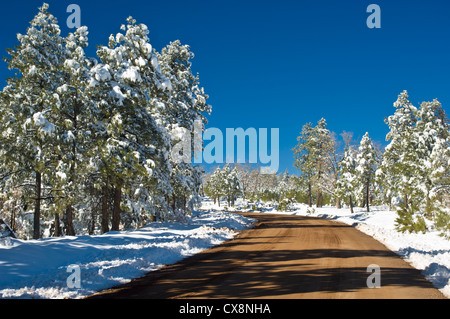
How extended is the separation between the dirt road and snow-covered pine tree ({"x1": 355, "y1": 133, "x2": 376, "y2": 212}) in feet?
95.0

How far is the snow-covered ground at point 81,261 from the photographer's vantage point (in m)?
6.66

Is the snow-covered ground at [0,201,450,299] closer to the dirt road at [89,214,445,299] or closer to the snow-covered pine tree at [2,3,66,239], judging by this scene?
the dirt road at [89,214,445,299]

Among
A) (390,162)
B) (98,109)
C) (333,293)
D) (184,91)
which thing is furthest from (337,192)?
(333,293)

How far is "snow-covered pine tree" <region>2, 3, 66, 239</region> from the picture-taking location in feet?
57.1

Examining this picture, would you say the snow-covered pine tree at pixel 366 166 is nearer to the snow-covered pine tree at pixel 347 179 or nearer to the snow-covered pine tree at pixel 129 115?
the snow-covered pine tree at pixel 347 179

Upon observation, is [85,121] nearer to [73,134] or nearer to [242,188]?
[73,134]

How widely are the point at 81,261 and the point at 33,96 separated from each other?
12.9 meters

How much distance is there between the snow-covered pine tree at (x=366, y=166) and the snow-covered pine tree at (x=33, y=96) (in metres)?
32.9

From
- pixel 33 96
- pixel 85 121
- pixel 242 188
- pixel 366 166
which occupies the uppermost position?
pixel 33 96

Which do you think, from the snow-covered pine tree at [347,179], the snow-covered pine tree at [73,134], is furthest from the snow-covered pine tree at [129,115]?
the snow-covered pine tree at [347,179]

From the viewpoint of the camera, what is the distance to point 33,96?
1809cm
